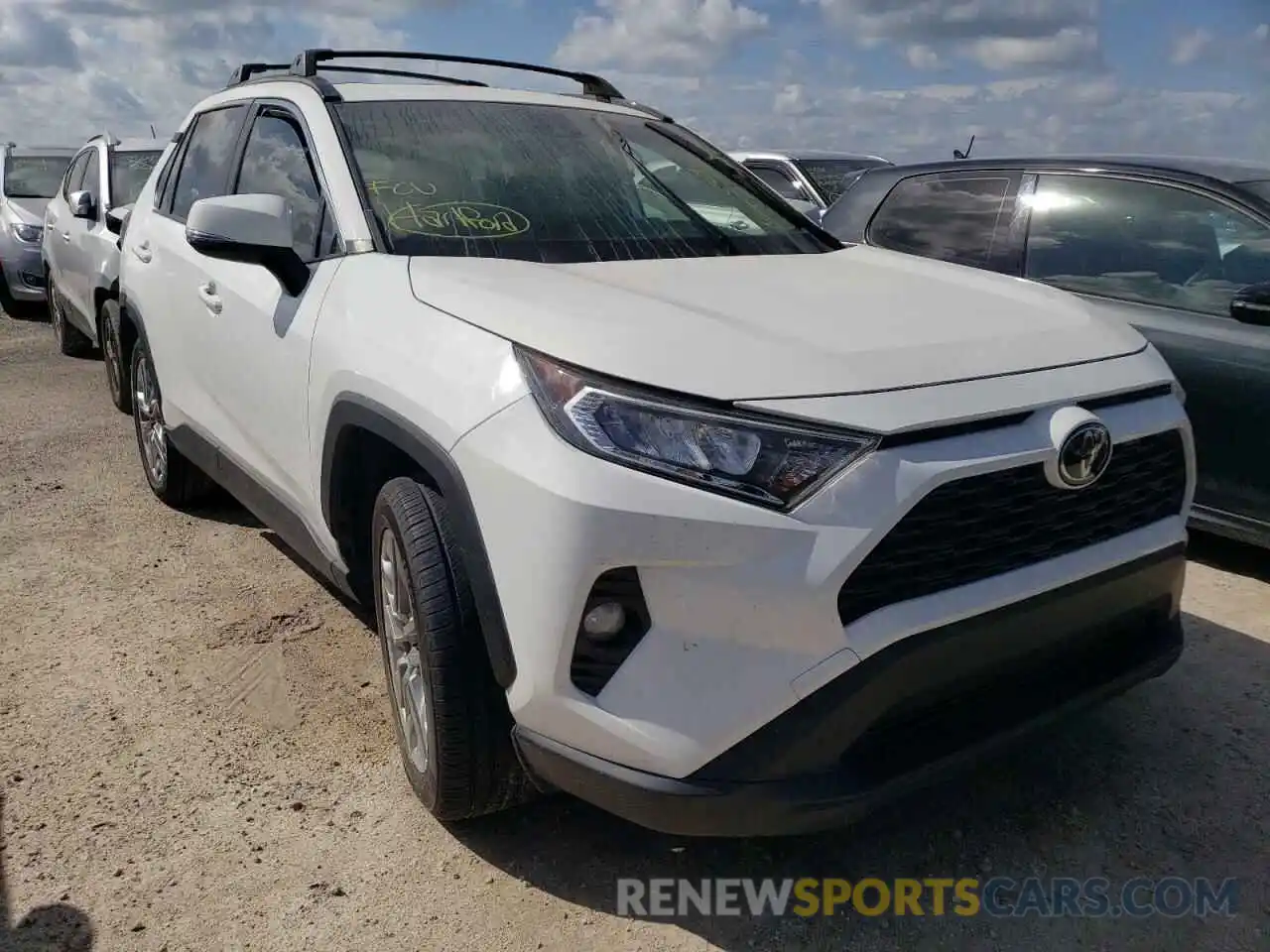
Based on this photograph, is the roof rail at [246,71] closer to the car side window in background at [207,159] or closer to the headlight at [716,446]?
the car side window in background at [207,159]

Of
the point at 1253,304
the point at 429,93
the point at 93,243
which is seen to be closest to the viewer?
the point at 429,93

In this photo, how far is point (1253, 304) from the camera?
395 cm

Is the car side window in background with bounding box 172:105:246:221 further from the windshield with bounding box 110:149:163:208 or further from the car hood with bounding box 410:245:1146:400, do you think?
the windshield with bounding box 110:149:163:208

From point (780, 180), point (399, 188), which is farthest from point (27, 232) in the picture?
point (399, 188)

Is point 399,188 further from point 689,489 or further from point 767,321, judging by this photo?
point 689,489

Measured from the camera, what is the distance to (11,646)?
3.58 metres

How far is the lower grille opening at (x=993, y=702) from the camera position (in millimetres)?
2127

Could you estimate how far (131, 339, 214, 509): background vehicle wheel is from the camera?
4.66 metres

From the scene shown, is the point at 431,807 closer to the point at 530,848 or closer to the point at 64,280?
the point at 530,848

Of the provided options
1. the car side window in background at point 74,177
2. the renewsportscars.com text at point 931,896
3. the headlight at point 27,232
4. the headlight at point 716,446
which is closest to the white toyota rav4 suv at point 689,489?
the headlight at point 716,446

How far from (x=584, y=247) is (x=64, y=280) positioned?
268 inches

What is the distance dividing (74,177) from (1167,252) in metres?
8.32

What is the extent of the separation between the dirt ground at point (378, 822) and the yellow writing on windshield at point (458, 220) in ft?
4.47

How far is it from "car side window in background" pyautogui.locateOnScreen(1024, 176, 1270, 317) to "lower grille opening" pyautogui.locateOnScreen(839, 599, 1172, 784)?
7.13 ft
